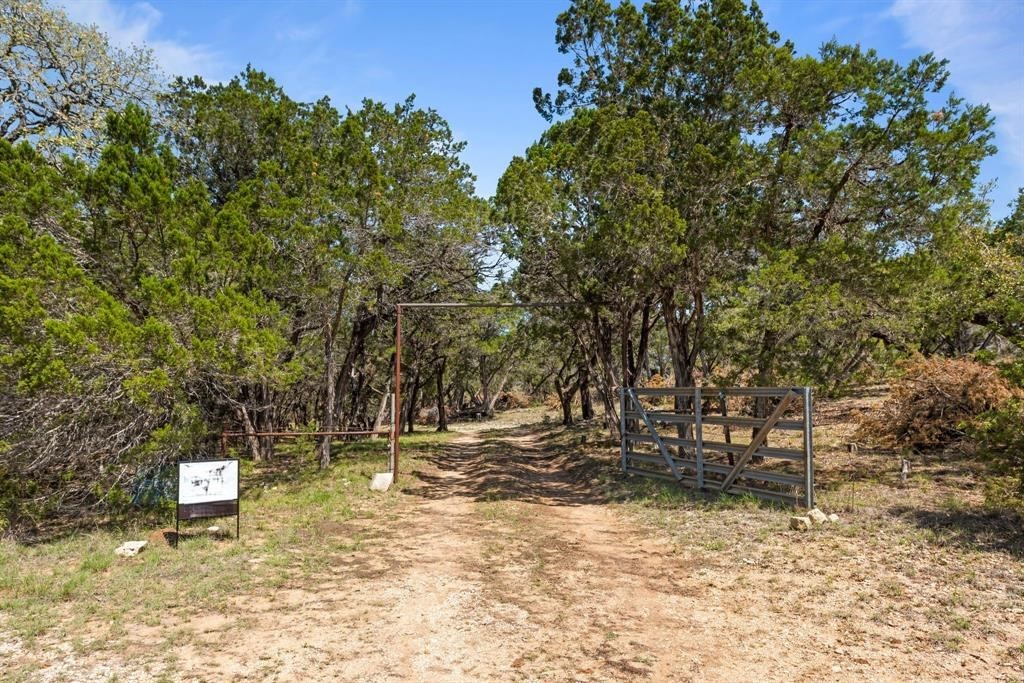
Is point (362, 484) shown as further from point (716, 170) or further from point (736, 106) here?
point (736, 106)

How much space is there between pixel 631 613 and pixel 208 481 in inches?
285

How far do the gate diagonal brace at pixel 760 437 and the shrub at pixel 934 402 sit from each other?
4.48 meters

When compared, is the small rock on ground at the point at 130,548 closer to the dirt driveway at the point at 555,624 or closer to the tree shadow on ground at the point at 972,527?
the dirt driveway at the point at 555,624

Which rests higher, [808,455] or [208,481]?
[808,455]

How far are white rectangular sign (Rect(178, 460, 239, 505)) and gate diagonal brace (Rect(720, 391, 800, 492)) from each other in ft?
29.6

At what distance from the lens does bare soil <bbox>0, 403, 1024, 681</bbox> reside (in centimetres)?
514

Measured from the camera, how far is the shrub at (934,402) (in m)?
12.5

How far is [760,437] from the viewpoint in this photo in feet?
35.3

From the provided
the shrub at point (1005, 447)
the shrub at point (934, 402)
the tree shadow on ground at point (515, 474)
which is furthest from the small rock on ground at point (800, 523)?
the shrub at point (934, 402)

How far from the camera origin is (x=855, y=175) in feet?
42.3

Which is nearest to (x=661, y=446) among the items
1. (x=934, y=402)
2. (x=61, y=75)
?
(x=934, y=402)

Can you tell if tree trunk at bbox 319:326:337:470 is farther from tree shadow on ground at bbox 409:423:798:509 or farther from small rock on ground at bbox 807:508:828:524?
small rock on ground at bbox 807:508:828:524

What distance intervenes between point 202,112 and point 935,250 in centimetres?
1905

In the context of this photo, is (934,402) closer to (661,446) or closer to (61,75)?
(661,446)
